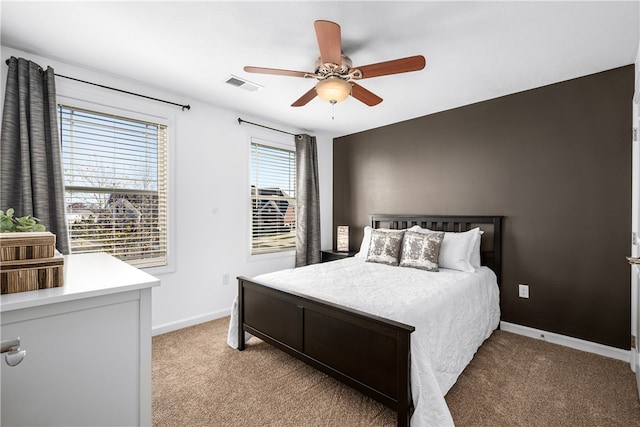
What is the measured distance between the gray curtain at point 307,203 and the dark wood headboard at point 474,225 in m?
1.06

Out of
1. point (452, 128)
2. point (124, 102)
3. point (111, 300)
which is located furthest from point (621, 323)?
point (124, 102)

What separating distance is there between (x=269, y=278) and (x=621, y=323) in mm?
3017

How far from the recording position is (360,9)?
1849 mm

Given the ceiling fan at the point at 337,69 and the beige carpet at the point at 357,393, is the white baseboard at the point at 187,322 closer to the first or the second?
the beige carpet at the point at 357,393

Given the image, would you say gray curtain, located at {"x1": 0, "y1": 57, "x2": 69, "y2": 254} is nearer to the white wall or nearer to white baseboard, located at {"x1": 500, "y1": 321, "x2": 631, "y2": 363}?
the white wall

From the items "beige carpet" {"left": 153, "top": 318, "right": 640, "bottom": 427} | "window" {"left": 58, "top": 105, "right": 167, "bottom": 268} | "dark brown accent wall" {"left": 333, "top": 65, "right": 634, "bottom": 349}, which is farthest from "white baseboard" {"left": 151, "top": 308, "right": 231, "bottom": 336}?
"dark brown accent wall" {"left": 333, "top": 65, "right": 634, "bottom": 349}

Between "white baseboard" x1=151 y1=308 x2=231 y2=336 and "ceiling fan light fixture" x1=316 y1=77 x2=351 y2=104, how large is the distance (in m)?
2.64

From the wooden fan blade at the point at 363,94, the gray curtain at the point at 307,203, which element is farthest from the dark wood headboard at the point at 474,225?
the wooden fan blade at the point at 363,94

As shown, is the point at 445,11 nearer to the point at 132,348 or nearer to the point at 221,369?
the point at 132,348

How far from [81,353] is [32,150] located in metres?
2.09

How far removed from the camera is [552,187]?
2953 millimetres

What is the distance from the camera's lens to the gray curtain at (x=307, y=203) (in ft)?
14.4

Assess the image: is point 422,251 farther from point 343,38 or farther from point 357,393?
point 343,38

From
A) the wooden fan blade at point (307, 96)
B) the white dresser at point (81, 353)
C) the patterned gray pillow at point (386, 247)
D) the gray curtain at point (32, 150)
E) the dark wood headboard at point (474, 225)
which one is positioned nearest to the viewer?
the white dresser at point (81, 353)
